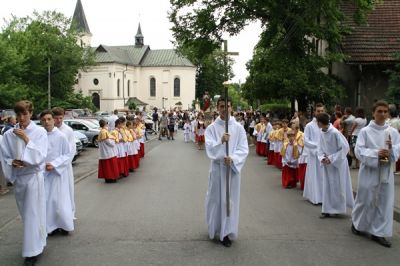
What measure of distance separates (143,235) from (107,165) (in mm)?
6232

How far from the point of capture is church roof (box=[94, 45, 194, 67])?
8756 centimetres

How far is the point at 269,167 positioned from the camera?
55.6 feet

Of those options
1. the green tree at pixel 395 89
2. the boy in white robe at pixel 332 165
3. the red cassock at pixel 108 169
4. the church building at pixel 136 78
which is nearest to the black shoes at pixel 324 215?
the boy in white robe at pixel 332 165

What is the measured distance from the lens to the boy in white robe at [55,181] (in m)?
7.34

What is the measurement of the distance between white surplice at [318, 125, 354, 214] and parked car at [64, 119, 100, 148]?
1851cm

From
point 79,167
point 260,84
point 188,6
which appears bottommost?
point 79,167

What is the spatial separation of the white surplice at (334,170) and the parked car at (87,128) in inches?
729

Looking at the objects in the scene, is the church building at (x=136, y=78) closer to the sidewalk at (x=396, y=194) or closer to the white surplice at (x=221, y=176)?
the sidewalk at (x=396, y=194)

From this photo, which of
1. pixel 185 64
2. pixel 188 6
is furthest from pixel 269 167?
pixel 185 64

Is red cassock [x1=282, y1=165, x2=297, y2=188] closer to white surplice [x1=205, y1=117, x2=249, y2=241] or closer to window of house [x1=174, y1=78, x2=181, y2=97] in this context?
white surplice [x1=205, y1=117, x2=249, y2=241]

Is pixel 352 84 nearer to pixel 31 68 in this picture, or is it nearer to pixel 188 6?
pixel 188 6

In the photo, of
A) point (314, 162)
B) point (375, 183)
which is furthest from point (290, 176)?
point (375, 183)

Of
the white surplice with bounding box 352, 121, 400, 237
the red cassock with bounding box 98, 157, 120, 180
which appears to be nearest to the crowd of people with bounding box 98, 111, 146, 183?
the red cassock with bounding box 98, 157, 120, 180

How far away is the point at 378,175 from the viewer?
7.12m
